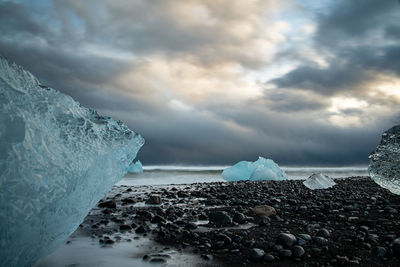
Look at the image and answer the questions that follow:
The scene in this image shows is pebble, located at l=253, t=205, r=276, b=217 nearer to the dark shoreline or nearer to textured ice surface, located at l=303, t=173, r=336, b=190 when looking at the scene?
the dark shoreline

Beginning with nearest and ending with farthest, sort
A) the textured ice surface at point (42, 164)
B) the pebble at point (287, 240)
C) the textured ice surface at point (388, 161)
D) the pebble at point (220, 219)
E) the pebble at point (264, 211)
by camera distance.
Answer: the textured ice surface at point (42, 164) < the pebble at point (287, 240) < the pebble at point (220, 219) < the pebble at point (264, 211) < the textured ice surface at point (388, 161)

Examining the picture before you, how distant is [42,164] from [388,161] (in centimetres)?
826

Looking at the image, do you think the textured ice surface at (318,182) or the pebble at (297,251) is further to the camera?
the textured ice surface at (318,182)

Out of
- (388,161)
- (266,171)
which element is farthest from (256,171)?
(388,161)

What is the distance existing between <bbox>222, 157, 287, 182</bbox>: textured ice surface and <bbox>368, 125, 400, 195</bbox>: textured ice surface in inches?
392

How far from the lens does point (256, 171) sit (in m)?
17.9

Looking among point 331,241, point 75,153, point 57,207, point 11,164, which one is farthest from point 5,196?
point 331,241

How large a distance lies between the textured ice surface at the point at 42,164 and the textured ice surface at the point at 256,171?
15338mm

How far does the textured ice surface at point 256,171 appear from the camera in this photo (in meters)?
17.7

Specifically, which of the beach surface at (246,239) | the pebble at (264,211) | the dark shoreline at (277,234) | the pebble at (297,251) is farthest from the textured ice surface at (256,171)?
the pebble at (297,251)

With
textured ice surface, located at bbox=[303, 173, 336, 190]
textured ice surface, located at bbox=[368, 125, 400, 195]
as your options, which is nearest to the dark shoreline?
textured ice surface, located at bbox=[368, 125, 400, 195]

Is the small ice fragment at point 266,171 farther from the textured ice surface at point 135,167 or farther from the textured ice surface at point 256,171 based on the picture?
the textured ice surface at point 135,167

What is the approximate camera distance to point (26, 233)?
2.35 meters

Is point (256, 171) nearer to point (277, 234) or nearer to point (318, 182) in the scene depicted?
point (318, 182)
